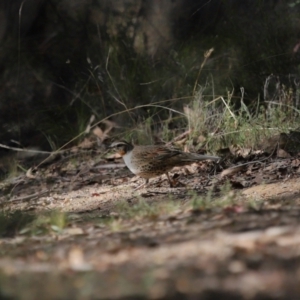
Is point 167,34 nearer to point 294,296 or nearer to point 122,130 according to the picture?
point 122,130

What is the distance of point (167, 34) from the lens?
1101 cm

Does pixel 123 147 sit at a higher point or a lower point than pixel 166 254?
lower

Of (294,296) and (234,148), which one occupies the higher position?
(294,296)

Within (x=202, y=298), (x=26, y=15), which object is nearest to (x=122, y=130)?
(x=26, y=15)

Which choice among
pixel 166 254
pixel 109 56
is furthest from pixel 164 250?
pixel 109 56

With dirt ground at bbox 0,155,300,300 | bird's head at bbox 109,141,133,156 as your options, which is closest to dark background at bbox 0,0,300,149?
bird's head at bbox 109,141,133,156

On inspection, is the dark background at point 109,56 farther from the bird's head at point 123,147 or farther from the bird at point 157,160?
the bird at point 157,160

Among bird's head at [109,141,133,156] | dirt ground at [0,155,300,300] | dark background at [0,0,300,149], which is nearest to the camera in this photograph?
dirt ground at [0,155,300,300]

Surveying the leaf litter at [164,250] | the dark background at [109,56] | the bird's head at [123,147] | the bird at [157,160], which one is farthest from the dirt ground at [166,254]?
the dark background at [109,56]

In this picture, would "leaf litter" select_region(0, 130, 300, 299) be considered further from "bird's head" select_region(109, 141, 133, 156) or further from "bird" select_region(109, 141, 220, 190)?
"bird's head" select_region(109, 141, 133, 156)

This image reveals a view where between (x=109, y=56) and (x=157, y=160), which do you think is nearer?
(x=157, y=160)

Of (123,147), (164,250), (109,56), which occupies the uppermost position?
(164,250)

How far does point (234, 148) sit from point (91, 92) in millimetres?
2977

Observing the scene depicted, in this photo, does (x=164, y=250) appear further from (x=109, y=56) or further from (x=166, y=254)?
(x=109, y=56)
